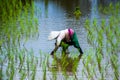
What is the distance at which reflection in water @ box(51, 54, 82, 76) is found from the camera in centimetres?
554

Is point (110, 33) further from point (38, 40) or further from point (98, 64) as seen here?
point (98, 64)

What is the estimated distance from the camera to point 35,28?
913 centimetres

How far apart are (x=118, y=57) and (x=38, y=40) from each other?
2.01 meters

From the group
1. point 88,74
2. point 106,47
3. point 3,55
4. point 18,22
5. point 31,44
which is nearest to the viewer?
point 88,74

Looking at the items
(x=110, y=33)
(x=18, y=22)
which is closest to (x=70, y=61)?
(x=110, y=33)

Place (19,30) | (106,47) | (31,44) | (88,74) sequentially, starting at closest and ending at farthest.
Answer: (88,74) → (106,47) → (31,44) → (19,30)

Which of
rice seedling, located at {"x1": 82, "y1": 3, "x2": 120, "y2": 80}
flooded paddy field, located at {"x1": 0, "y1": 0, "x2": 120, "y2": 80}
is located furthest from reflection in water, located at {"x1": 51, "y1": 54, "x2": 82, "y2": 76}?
rice seedling, located at {"x1": 82, "y1": 3, "x2": 120, "y2": 80}

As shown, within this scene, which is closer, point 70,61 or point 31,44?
point 70,61

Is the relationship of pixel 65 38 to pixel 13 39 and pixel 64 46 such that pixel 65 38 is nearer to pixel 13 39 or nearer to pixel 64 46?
pixel 64 46

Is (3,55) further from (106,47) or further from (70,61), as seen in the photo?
(106,47)

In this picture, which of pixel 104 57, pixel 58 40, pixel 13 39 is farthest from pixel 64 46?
pixel 13 39

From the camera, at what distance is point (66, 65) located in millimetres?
5980

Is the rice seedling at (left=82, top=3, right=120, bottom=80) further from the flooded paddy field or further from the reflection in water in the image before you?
the reflection in water

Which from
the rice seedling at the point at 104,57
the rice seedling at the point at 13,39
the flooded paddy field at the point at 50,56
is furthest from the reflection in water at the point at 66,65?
the rice seedling at the point at 13,39
